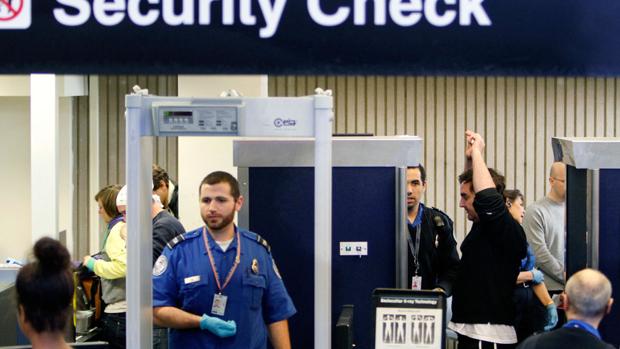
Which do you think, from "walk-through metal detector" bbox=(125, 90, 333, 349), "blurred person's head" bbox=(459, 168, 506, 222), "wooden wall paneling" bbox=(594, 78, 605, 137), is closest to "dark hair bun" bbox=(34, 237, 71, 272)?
"walk-through metal detector" bbox=(125, 90, 333, 349)

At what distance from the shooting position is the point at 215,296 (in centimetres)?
453

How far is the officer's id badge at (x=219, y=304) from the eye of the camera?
4520 mm

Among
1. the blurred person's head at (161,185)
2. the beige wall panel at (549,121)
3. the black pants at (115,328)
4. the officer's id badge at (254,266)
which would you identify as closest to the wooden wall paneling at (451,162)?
the beige wall panel at (549,121)

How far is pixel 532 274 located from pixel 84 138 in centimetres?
579

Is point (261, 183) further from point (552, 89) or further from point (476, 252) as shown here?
point (552, 89)

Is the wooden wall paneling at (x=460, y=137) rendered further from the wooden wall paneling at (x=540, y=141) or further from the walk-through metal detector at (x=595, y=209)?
the walk-through metal detector at (x=595, y=209)

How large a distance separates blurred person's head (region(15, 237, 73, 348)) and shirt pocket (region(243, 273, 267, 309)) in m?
1.62

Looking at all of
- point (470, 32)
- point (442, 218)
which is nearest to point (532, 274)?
point (442, 218)

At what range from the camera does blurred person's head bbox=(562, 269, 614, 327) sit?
3.73 metres

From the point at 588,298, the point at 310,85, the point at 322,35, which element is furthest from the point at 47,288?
the point at 310,85

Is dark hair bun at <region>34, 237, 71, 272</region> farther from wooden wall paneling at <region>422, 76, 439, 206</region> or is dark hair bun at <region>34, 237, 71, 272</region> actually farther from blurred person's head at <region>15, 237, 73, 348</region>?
wooden wall paneling at <region>422, 76, 439, 206</region>

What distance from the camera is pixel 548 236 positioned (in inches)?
269

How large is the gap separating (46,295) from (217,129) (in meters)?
1.17

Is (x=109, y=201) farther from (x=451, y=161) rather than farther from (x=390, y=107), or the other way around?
(x=451, y=161)
